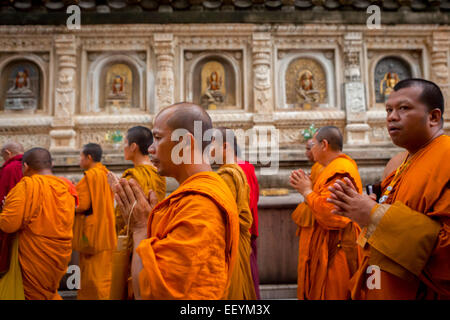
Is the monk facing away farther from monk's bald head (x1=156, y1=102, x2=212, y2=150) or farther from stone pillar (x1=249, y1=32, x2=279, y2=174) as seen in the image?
stone pillar (x1=249, y1=32, x2=279, y2=174)

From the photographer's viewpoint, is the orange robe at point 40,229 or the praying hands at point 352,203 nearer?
the praying hands at point 352,203

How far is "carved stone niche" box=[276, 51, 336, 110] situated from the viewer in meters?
8.80

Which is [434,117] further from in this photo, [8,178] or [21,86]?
[21,86]

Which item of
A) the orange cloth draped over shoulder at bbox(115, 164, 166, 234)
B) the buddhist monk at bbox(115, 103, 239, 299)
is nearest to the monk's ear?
the buddhist monk at bbox(115, 103, 239, 299)

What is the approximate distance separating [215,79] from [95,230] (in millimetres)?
5834

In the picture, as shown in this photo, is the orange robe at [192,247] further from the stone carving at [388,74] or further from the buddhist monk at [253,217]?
the stone carving at [388,74]

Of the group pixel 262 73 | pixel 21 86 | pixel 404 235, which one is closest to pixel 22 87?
pixel 21 86

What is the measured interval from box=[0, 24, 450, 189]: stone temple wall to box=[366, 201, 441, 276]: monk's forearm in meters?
6.47

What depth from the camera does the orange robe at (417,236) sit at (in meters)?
1.57

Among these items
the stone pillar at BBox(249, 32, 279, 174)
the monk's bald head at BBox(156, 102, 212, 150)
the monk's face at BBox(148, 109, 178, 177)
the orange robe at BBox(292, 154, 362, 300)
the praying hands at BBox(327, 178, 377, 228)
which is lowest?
the orange robe at BBox(292, 154, 362, 300)

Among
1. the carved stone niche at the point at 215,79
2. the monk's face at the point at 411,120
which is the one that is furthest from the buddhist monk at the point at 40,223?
Answer: the carved stone niche at the point at 215,79

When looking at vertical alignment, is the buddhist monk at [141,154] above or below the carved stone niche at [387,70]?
below

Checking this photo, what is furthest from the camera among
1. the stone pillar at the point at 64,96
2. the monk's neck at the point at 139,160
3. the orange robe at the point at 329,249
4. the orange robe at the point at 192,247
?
the stone pillar at the point at 64,96
